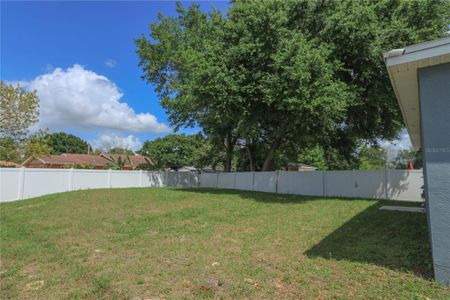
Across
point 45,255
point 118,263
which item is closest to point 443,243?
point 118,263

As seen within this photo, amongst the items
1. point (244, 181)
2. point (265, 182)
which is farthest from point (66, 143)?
point (265, 182)

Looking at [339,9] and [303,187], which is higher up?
[339,9]

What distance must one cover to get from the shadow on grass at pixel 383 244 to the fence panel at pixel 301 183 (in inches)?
282

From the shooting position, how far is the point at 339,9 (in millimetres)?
12344

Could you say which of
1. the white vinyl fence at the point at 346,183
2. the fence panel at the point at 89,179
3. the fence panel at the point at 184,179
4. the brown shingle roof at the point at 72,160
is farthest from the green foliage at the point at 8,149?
the white vinyl fence at the point at 346,183

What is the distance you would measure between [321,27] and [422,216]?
8687mm

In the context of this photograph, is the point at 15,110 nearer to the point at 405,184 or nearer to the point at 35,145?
the point at 35,145

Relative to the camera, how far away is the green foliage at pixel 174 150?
38438 mm

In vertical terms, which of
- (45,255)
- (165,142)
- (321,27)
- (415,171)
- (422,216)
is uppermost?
(321,27)

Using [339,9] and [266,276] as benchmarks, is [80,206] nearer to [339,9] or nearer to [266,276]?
[266,276]

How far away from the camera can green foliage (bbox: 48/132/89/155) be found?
58.4 metres

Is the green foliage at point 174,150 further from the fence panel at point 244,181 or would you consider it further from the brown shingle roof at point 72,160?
the fence panel at point 244,181

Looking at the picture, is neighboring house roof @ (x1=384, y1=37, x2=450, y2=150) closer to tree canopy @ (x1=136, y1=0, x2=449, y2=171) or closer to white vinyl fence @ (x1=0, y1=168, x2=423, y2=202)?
tree canopy @ (x1=136, y1=0, x2=449, y2=171)

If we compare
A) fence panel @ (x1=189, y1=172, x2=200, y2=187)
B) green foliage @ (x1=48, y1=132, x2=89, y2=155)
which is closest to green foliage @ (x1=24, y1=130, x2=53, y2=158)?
fence panel @ (x1=189, y1=172, x2=200, y2=187)
